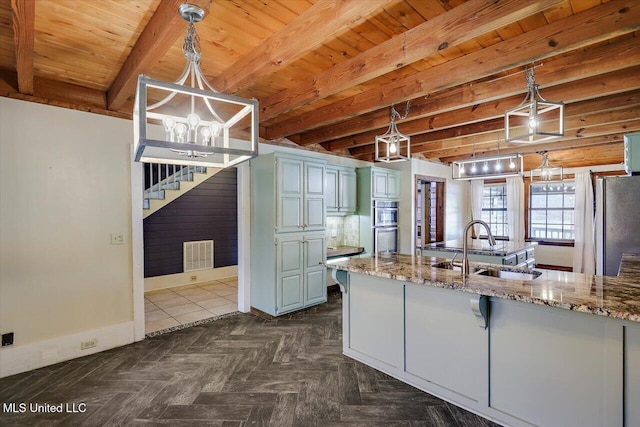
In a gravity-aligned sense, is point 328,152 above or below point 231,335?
above

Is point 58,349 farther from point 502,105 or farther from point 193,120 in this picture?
point 502,105

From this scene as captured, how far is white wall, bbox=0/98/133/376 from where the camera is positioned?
2.87 m

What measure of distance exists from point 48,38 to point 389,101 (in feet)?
9.35

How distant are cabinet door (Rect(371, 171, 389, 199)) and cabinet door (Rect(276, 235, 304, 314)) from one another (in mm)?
1891

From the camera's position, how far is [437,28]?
2049 millimetres

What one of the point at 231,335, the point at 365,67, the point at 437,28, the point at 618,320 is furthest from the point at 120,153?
the point at 618,320

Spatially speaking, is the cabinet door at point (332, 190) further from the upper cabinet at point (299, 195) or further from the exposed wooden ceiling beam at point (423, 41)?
the exposed wooden ceiling beam at point (423, 41)

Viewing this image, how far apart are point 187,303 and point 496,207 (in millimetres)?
7404

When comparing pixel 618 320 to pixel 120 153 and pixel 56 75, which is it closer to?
pixel 120 153

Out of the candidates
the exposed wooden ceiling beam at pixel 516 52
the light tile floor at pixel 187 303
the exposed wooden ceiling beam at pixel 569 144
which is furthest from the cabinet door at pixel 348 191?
the exposed wooden ceiling beam at pixel 569 144

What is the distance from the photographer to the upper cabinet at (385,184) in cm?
563

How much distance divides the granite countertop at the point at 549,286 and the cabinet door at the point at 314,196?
1686 millimetres

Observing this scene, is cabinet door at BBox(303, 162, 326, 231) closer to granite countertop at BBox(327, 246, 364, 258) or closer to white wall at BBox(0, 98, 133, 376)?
Result: granite countertop at BBox(327, 246, 364, 258)

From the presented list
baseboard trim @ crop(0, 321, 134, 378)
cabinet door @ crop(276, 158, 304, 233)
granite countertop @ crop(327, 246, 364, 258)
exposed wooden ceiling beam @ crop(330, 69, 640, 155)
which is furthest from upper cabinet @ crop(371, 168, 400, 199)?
baseboard trim @ crop(0, 321, 134, 378)
